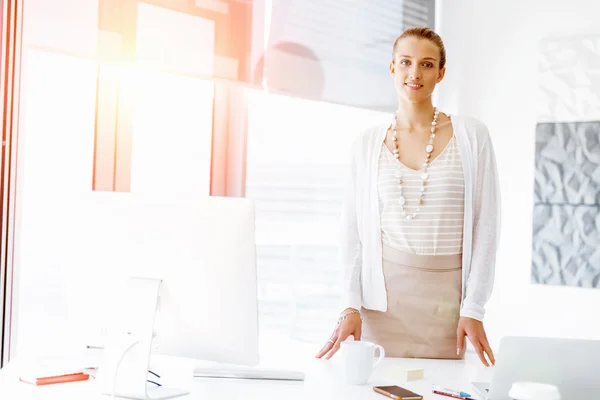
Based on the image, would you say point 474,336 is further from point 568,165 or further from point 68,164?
point 568,165

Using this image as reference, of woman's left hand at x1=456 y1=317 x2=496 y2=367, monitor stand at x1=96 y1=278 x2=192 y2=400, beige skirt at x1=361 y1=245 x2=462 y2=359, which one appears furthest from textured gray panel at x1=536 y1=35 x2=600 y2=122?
monitor stand at x1=96 y1=278 x2=192 y2=400

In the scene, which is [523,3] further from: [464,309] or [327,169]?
[464,309]

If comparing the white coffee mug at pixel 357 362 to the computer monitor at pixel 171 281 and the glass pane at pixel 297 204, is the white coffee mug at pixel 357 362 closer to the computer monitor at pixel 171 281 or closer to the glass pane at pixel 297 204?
the computer monitor at pixel 171 281

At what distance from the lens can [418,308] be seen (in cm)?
189

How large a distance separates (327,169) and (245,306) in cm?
230

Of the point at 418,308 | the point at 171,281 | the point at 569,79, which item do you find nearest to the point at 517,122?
the point at 569,79

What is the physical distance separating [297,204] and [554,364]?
245cm

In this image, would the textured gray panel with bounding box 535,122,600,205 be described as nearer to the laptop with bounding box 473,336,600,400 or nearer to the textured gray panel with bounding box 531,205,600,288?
the textured gray panel with bounding box 531,205,600,288

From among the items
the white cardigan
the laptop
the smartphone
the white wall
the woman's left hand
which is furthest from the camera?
the white wall

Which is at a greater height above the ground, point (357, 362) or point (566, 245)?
point (566, 245)

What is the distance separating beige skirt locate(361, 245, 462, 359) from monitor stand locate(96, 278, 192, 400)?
0.68 metres

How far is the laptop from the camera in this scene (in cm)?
107

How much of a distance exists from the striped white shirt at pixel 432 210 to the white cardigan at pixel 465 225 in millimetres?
27

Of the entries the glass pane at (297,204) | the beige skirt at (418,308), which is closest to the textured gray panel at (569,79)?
the glass pane at (297,204)
